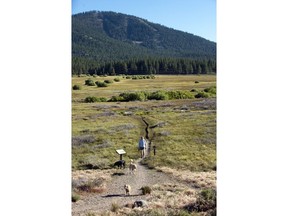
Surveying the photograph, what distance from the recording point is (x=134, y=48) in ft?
33.8

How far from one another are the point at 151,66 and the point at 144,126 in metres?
1.30

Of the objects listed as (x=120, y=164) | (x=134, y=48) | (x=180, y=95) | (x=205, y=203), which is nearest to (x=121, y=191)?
(x=120, y=164)

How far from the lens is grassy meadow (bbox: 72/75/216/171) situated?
370 inches

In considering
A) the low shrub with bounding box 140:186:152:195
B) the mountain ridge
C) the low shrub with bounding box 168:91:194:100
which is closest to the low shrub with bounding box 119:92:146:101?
the low shrub with bounding box 168:91:194:100

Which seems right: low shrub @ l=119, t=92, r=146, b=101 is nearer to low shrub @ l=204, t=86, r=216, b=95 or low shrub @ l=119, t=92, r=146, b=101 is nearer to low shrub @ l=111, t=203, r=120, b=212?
low shrub @ l=204, t=86, r=216, b=95

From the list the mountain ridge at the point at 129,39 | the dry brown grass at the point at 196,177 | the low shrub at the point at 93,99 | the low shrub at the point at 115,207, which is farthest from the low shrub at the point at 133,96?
the low shrub at the point at 115,207

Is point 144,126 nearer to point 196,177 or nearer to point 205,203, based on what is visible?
point 196,177

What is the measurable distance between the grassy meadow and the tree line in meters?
0.17

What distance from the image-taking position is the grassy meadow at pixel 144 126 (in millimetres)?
9406

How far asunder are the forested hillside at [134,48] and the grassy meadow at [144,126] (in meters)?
0.28
